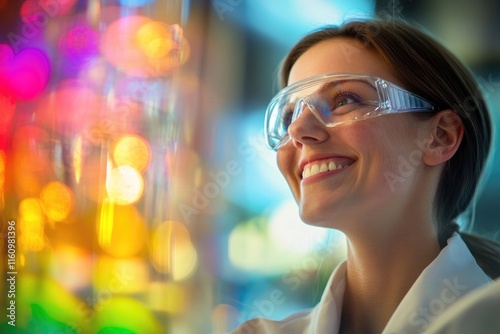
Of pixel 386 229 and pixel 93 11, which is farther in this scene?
pixel 93 11

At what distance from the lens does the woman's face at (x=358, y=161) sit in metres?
0.94

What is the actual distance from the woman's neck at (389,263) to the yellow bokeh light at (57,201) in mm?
707

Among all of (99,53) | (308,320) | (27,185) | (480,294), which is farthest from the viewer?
(99,53)

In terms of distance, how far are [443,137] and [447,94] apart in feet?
0.24

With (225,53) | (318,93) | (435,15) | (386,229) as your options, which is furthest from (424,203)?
(225,53)

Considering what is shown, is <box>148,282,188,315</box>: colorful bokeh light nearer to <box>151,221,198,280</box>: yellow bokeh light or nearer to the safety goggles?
<box>151,221,198,280</box>: yellow bokeh light

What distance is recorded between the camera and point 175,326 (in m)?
1.44

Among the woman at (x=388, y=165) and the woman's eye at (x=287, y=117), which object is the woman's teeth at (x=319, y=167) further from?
the woman's eye at (x=287, y=117)

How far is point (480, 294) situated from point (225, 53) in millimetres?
1168

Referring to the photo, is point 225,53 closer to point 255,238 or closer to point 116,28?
point 116,28

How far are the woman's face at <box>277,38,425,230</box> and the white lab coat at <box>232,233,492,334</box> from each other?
0.11m

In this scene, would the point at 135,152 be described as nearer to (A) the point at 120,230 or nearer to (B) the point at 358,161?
(A) the point at 120,230

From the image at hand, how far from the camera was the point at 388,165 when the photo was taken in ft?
3.09

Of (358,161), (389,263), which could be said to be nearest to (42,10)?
(358,161)
